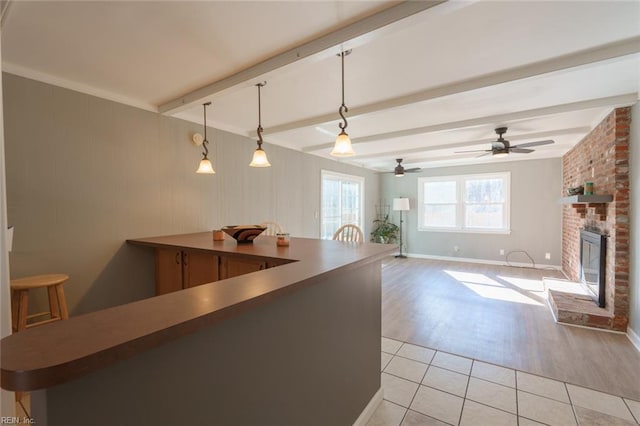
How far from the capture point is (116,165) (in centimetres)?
276

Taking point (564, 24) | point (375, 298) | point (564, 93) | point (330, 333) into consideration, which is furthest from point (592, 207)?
point (330, 333)

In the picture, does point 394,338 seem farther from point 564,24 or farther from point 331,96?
point 564,24

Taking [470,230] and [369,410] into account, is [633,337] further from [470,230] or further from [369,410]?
[470,230]

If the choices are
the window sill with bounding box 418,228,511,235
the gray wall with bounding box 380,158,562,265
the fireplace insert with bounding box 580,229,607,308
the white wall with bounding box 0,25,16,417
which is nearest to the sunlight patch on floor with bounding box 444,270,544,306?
the fireplace insert with bounding box 580,229,607,308

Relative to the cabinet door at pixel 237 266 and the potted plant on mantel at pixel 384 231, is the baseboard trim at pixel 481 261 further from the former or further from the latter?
the cabinet door at pixel 237 266

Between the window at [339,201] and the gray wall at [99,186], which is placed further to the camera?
the window at [339,201]

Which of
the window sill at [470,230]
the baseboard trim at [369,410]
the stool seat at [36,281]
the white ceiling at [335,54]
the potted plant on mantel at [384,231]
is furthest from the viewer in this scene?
the potted plant on mantel at [384,231]

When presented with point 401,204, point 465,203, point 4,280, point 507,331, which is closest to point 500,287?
point 507,331

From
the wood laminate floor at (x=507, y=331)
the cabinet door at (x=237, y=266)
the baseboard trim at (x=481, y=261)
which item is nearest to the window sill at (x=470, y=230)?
the baseboard trim at (x=481, y=261)

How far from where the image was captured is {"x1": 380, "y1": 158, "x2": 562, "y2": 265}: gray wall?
229 inches

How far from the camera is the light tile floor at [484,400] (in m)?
1.81

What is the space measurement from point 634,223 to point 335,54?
335 cm

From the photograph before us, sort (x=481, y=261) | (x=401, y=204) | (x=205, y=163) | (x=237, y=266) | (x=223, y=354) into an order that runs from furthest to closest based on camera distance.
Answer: (x=401, y=204) → (x=481, y=261) → (x=205, y=163) → (x=237, y=266) → (x=223, y=354)

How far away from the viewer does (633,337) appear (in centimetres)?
275
